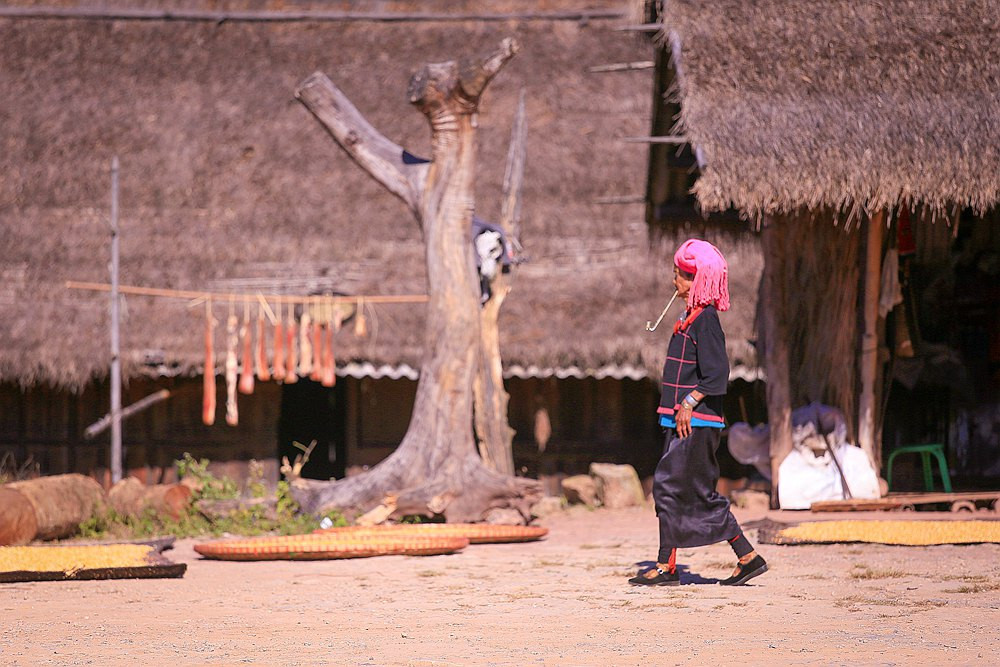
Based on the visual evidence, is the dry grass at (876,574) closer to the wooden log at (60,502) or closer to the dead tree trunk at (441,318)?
the dead tree trunk at (441,318)

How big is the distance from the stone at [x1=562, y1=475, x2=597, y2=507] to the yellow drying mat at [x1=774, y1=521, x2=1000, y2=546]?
3660 mm

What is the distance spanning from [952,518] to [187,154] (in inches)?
340

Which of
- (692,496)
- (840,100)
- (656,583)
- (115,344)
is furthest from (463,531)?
(115,344)

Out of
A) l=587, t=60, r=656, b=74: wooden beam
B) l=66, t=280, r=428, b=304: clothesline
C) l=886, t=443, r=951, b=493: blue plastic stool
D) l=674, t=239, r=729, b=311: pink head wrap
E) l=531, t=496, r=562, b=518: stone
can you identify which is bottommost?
l=531, t=496, r=562, b=518: stone

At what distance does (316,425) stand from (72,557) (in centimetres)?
882

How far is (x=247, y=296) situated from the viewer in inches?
415

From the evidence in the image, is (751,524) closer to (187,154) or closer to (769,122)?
(769,122)

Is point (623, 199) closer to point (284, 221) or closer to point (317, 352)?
point (284, 221)

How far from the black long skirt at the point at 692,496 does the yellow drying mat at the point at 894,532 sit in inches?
66.2

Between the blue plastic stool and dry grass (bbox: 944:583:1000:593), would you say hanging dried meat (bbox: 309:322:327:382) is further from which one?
dry grass (bbox: 944:583:1000:593)

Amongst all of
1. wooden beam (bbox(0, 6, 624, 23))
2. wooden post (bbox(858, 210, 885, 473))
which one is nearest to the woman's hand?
wooden post (bbox(858, 210, 885, 473))

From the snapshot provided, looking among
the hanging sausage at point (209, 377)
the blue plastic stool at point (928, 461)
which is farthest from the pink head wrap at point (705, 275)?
the hanging sausage at point (209, 377)

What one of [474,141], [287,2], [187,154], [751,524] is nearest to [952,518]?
[751,524]

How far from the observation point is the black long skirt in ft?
18.9
